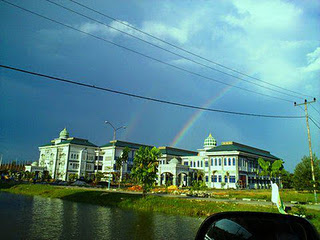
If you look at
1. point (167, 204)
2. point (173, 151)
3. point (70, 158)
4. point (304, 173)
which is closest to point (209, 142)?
point (173, 151)

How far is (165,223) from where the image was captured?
16.2 metres

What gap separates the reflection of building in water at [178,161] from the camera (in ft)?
224

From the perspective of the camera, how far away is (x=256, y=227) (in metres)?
2.57

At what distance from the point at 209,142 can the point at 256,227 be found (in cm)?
8523

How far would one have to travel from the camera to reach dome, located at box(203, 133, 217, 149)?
85.7 metres

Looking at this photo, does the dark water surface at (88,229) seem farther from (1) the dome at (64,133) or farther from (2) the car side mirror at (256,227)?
(1) the dome at (64,133)

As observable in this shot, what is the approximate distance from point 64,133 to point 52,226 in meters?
91.1

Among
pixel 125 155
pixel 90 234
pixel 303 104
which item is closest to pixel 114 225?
pixel 90 234

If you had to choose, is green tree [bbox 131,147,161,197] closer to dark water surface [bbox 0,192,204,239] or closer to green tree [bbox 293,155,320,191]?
dark water surface [bbox 0,192,204,239]

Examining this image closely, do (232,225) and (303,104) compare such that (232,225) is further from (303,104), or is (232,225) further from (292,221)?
(303,104)

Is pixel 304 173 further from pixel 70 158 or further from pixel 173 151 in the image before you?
pixel 70 158

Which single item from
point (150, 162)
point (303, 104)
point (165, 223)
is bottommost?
point (165, 223)

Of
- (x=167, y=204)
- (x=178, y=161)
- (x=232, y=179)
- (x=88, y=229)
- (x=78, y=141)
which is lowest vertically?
(x=88, y=229)

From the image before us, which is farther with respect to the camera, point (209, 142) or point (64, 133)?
point (64, 133)
